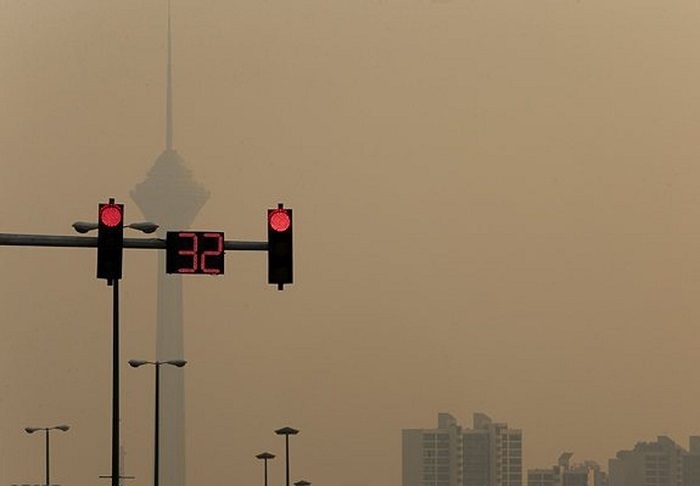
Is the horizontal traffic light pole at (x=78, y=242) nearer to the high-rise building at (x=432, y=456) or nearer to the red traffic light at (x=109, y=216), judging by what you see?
the red traffic light at (x=109, y=216)

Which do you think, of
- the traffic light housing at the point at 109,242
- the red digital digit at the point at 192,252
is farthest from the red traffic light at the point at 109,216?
the red digital digit at the point at 192,252

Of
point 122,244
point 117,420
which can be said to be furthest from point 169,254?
point 117,420

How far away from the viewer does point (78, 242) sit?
1165 inches

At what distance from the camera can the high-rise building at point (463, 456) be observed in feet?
556

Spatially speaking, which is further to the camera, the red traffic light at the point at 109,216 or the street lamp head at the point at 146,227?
the street lamp head at the point at 146,227

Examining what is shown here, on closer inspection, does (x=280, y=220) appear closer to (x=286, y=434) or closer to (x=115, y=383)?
(x=115, y=383)

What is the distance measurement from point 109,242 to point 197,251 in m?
1.50

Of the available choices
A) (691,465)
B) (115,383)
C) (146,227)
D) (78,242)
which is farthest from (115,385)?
(691,465)

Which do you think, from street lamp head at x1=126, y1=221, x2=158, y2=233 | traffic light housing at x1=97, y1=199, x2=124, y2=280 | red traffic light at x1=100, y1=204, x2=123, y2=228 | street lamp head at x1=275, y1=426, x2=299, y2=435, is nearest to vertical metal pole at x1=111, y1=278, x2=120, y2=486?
street lamp head at x1=126, y1=221, x2=158, y2=233

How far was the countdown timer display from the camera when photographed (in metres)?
29.4

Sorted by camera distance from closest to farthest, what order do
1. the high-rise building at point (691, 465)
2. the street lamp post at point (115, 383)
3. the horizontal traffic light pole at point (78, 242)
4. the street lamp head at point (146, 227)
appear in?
1. the horizontal traffic light pole at point (78, 242)
2. the street lamp head at point (146, 227)
3. the street lamp post at point (115, 383)
4. the high-rise building at point (691, 465)

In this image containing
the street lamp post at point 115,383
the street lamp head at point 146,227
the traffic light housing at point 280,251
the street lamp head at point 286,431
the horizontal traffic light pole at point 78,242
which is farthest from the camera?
the street lamp head at point 286,431

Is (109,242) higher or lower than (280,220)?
lower

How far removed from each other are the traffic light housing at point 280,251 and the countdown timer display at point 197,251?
1003 mm
